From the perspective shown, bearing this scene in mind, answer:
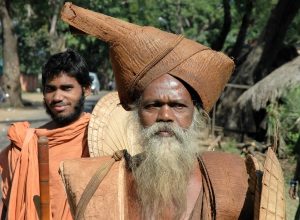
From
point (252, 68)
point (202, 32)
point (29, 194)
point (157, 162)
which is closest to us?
point (157, 162)

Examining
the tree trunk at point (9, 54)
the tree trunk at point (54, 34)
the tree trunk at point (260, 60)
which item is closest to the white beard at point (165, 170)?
the tree trunk at point (260, 60)

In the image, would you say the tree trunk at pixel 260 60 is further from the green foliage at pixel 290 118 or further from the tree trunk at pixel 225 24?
the tree trunk at pixel 225 24

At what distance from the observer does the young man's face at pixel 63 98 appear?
324 centimetres

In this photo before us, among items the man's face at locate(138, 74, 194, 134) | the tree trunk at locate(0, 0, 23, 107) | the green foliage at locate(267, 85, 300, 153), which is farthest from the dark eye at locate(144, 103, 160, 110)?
the tree trunk at locate(0, 0, 23, 107)

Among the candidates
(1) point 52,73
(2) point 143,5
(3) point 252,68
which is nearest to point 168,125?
(1) point 52,73

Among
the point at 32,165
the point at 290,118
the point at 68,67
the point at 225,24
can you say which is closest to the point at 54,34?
the point at 225,24

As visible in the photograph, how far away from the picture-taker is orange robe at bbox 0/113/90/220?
10.4 ft

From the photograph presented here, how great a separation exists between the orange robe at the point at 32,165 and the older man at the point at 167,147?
81cm

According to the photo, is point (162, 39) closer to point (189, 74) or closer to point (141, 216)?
point (189, 74)

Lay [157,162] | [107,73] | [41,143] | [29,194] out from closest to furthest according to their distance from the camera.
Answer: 1. [41,143]
2. [157,162]
3. [29,194]
4. [107,73]

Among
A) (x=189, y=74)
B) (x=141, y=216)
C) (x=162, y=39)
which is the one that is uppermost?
(x=162, y=39)

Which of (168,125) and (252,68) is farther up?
(252,68)

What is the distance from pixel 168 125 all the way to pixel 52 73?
1.11m

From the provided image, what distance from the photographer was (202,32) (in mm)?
37750
